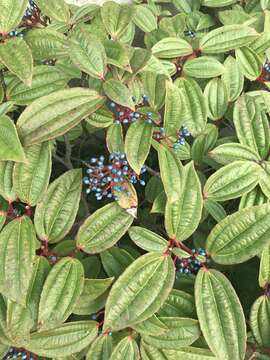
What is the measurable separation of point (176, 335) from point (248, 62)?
0.74m

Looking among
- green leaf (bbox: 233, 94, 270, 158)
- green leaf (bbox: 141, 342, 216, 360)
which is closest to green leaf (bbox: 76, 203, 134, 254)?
green leaf (bbox: 141, 342, 216, 360)

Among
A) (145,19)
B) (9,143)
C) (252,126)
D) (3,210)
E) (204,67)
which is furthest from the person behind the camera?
(145,19)

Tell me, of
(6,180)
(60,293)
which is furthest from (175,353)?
(6,180)

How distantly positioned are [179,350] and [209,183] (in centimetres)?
34

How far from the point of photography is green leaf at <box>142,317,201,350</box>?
938mm

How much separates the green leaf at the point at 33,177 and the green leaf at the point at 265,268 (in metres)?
0.46

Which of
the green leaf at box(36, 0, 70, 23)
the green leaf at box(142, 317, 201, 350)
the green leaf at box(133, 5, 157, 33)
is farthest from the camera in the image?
the green leaf at box(133, 5, 157, 33)

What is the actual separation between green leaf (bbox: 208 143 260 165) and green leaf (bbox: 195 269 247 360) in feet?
0.82

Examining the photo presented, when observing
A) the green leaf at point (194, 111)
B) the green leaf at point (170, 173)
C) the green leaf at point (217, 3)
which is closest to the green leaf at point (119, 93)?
the green leaf at point (170, 173)

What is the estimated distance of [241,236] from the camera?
0.95 meters

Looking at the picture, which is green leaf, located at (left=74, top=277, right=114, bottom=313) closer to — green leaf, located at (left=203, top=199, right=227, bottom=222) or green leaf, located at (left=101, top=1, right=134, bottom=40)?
green leaf, located at (left=203, top=199, right=227, bottom=222)

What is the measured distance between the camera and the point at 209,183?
1022 millimetres

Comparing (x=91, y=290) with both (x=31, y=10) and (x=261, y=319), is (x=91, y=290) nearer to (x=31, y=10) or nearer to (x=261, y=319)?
(x=261, y=319)

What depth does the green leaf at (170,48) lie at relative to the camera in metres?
1.24
